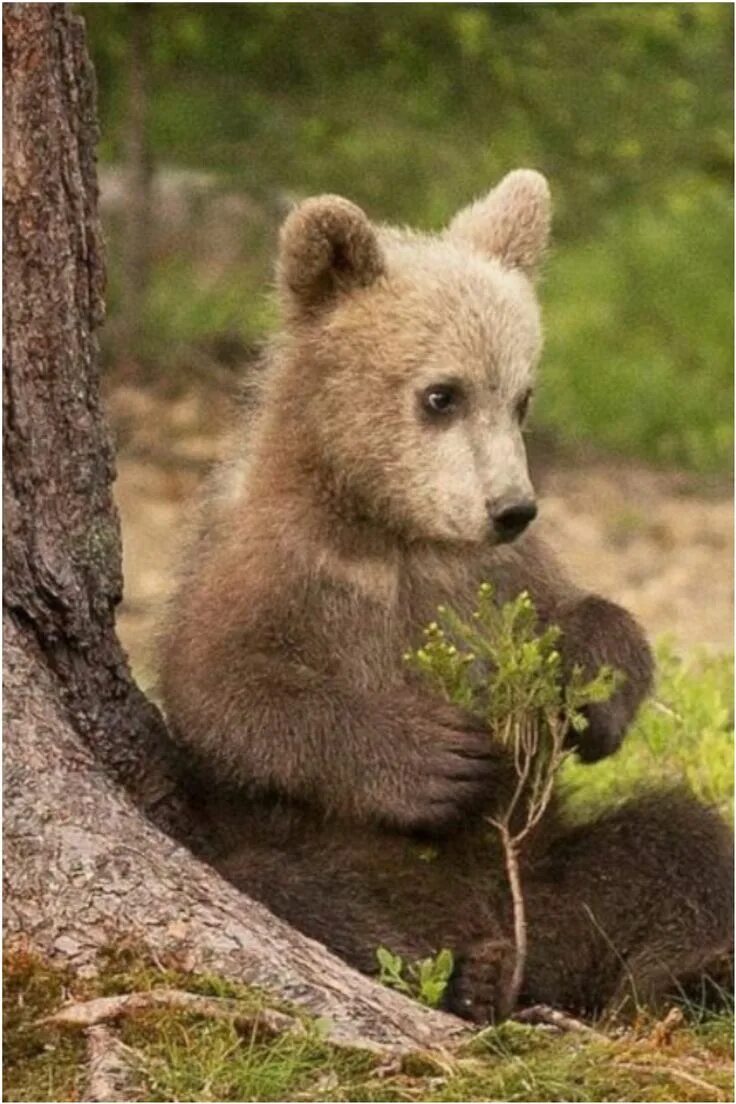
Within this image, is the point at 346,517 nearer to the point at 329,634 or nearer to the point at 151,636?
the point at 329,634

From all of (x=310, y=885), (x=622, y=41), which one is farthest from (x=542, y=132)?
(x=310, y=885)

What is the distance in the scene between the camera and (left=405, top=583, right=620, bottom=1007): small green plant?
5.23 meters

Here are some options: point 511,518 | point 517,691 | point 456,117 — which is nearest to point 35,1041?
point 517,691

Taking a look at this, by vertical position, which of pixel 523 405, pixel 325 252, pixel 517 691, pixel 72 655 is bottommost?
pixel 72 655

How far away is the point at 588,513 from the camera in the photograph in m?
12.8

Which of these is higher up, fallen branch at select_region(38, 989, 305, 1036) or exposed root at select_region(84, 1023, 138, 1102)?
fallen branch at select_region(38, 989, 305, 1036)

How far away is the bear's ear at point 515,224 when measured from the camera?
6.00 meters

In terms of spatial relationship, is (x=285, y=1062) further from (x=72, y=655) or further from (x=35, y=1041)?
(x=72, y=655)

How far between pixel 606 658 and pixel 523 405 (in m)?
0.62

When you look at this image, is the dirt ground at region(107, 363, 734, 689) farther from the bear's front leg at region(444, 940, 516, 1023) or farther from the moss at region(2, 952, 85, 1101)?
the moss at region(2, 952, 85, 1101)

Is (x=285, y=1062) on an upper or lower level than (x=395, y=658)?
lower

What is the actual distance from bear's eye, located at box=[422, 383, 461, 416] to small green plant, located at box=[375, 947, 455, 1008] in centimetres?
123

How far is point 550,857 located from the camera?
587cm

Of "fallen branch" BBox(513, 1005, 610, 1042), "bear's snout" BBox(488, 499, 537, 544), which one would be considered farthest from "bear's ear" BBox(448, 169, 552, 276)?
"fallen branch" BBox(513, 1005, 610, 1042)
